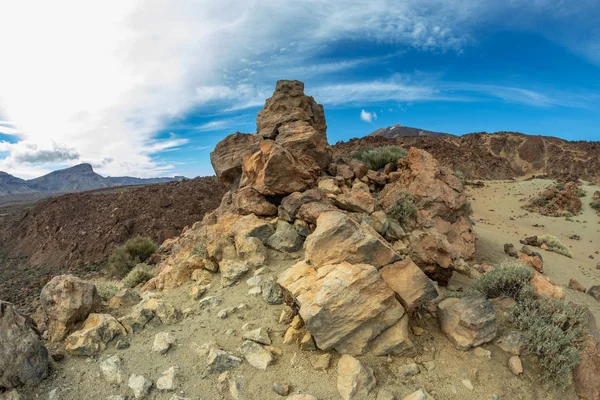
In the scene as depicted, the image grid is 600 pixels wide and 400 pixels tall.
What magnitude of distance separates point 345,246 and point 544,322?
2973mm

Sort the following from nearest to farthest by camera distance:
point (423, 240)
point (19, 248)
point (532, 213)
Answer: point (423, 240) → point (532, 213) → point (19, 248)

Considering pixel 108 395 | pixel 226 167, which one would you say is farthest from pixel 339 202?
pixel 108 395

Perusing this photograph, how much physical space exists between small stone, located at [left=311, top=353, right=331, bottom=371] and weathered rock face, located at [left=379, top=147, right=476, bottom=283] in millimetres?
4781

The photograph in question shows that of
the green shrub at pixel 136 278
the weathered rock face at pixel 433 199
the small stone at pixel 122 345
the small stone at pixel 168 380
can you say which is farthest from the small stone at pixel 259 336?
the green shrub at pixel 136 278

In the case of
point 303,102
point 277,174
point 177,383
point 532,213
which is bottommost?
point 532,213

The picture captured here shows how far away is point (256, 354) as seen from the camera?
430cm

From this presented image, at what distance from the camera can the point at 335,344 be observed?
13.5 ft

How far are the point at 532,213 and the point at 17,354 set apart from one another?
26974mm

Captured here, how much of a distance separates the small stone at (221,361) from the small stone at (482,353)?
3182mm

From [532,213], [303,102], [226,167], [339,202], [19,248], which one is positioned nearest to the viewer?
[339,202]

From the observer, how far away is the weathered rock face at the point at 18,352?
3854 millimetres

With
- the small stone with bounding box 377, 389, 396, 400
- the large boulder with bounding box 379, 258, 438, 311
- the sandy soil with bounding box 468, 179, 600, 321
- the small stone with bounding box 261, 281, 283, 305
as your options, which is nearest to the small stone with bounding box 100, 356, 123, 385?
the small stone with bounding box 261, 281, 283, 305

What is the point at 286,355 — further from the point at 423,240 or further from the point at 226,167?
the point at 226,167

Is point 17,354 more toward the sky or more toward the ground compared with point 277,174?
more toward the ground
